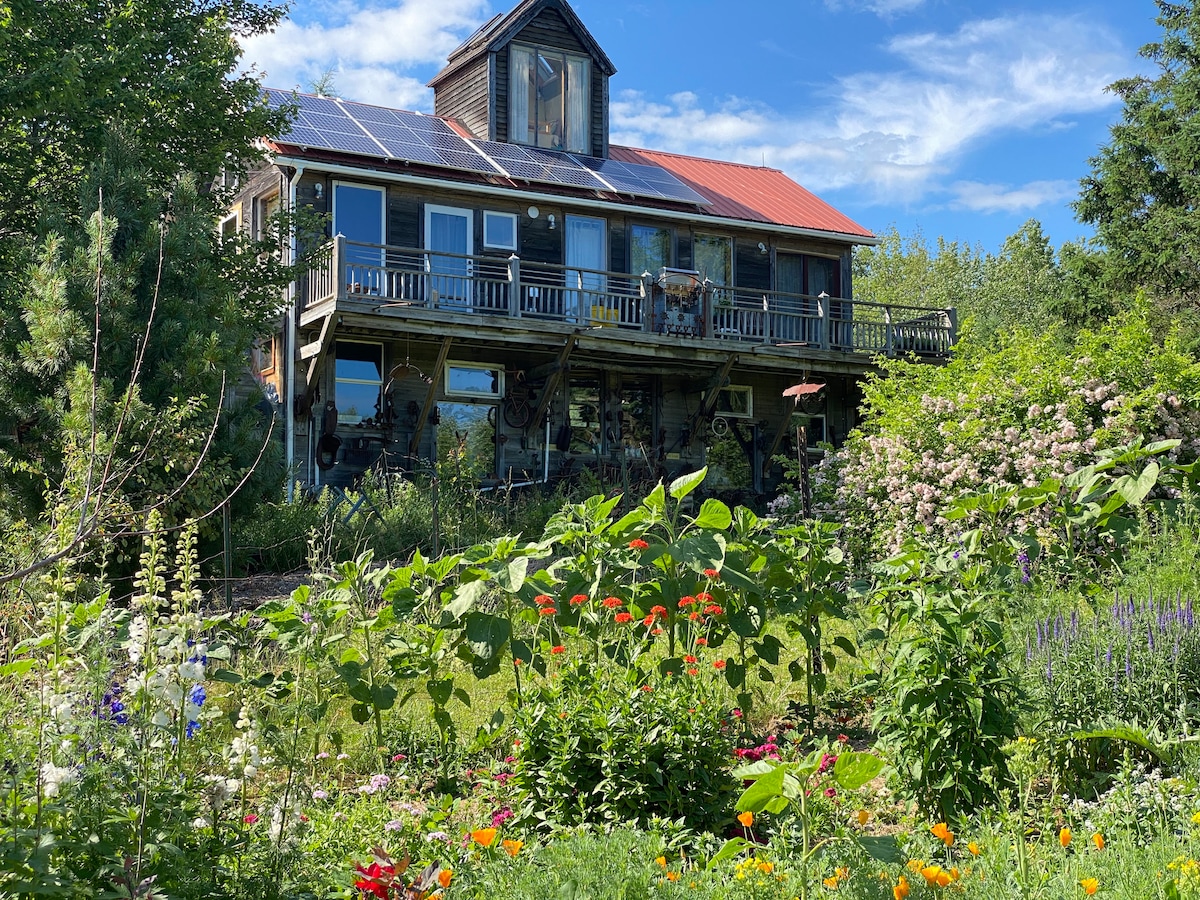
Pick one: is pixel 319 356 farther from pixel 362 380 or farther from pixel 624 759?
pixel 624 759

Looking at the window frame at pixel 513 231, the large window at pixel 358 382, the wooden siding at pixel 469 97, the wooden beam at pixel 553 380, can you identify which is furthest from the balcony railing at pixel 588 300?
the wooden siding at pixel 469 97

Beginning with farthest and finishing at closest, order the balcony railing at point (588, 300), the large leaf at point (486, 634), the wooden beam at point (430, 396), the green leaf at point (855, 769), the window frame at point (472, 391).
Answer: the window frame at point (472, 391) → the wooden beam at point (430, 396) → the balcony railing at point (588, 300) → the large leaf at point (486, 634) → the green leaf at point (855, 769)

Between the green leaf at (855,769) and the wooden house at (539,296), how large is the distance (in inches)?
489

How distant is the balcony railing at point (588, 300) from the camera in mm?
17569

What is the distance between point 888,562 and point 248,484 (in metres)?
7.07

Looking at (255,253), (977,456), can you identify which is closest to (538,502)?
(255,253)

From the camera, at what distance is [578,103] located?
23156 mm

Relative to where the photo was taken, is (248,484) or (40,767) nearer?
(40,767)

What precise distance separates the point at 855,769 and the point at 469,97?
70.7 feet

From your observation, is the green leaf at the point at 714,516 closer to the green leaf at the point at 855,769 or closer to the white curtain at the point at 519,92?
the green leaf at the point at 855,769

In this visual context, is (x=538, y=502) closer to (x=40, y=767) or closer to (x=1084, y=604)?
(x=1084, y=604)

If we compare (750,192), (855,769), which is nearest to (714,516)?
(855,769)

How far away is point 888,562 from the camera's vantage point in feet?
18.0

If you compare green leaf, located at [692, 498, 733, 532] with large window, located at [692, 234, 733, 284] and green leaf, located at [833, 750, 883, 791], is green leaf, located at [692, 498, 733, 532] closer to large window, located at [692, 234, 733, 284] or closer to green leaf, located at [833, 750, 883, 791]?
green leaf, located at [833, 750, 883, 791]
